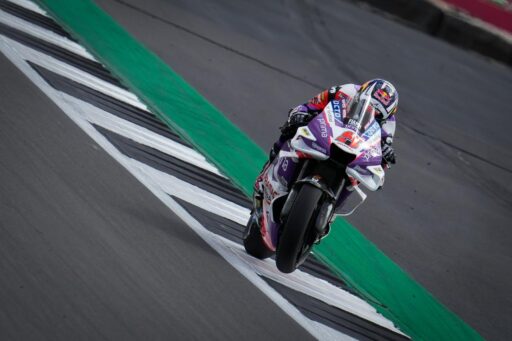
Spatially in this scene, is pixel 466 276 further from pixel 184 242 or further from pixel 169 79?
pixel 169 79

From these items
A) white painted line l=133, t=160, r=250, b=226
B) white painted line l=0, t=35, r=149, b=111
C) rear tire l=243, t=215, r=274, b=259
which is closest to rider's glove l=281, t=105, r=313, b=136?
rear tire l=243, t=215, r=274, b=259

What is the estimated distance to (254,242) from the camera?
7.10m

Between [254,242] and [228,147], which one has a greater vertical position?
[254,242]

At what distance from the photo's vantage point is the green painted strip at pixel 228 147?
7.63 metres

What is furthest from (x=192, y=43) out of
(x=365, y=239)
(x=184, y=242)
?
(x=184, y=242)

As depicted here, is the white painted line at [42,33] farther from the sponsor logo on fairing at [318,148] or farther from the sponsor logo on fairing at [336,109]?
the sponsor logo on fairing at [318,148]

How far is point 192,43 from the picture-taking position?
11.8 metres

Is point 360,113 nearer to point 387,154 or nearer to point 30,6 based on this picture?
point 387,154

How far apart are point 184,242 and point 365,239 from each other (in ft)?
8.13

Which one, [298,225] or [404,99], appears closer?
[298,225]

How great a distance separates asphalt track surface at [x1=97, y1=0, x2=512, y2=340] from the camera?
888 cm

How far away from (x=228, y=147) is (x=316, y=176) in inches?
132

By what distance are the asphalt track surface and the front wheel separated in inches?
99.7

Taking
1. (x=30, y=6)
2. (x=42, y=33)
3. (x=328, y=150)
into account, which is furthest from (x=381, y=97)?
(x=30, y=6)
